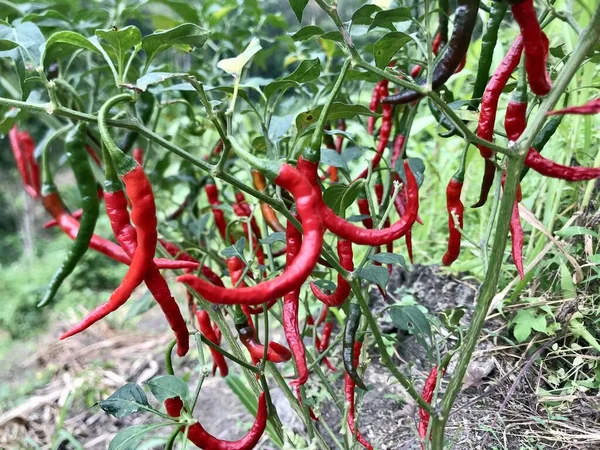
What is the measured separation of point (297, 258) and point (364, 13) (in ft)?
1.47

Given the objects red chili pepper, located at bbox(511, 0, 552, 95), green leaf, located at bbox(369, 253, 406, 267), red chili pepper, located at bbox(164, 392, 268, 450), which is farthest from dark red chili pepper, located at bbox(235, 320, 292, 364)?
red chili pepper, located at bbox(511, 0, 552, 95)

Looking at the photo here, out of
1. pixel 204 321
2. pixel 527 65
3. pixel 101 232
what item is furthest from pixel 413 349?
pixel 101 232

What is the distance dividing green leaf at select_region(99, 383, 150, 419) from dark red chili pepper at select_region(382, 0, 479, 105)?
0.65m

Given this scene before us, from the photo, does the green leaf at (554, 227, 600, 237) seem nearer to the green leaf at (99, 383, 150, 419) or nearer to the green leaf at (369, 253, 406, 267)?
the green leaf at (369, 253, 406, 267)

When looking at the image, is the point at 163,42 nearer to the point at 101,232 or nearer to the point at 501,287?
the point at 501,287

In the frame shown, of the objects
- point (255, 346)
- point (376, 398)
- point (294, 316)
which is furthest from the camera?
point (376, 398)

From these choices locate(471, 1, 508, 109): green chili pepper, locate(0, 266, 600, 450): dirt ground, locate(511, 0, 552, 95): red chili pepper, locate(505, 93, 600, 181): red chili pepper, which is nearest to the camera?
locate(511, 0, 552, 95): red chili pepper

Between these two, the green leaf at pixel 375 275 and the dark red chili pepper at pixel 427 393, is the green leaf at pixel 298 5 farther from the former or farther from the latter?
the dark red chili pepper at pixel 427 393

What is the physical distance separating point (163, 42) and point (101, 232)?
11.6 ft

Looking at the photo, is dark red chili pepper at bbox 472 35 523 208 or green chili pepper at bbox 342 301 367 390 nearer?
dark red chili pepper at bbox 472 35 523 208

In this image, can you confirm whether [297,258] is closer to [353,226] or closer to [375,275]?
[353,226]

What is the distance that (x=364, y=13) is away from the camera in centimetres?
81

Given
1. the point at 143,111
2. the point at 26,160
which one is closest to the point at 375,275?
the point at 143,111

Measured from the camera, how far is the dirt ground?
3.63ft
